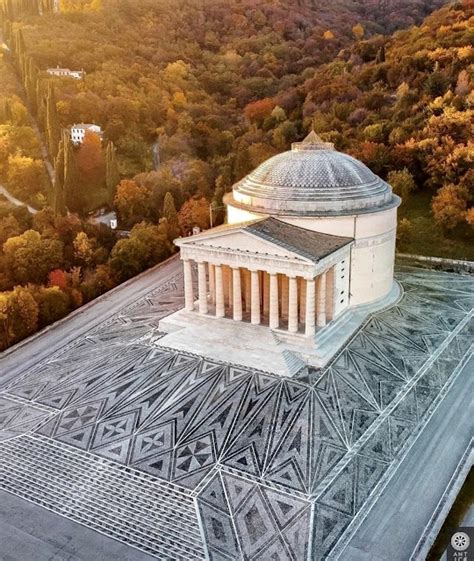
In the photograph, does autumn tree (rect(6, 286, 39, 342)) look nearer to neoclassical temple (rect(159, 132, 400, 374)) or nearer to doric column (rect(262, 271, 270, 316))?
neoclassical temple (rect(159, 132, 400, 374))

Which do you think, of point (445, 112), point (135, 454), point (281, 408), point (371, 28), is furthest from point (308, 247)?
point (371, 28)

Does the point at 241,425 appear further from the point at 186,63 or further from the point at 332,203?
the point at 186,63

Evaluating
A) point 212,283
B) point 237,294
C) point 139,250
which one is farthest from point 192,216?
point 237,294

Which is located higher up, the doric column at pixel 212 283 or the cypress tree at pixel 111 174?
the cypress tree at pixel 111 174

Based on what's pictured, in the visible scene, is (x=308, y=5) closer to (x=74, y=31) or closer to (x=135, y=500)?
(x=74, y=31)

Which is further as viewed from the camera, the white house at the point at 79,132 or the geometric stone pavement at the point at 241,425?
the white house at the point at 79,132

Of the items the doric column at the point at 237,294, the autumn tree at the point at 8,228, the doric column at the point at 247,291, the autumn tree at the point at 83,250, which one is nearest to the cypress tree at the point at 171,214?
the autumn tree at the point at 83,250

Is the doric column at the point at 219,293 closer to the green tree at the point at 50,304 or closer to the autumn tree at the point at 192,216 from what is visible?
the green tree at the point at 50,304
